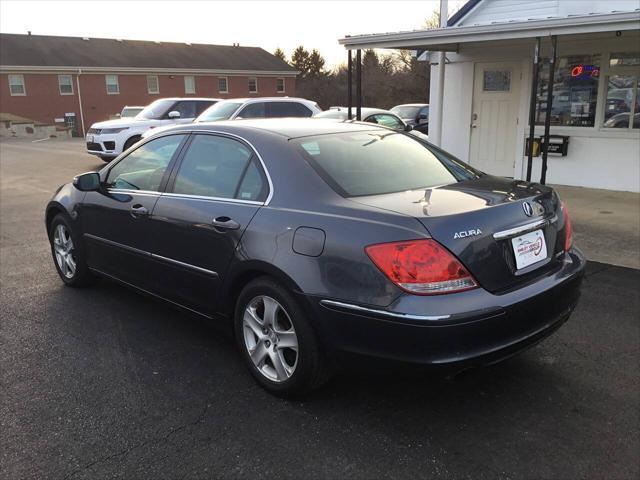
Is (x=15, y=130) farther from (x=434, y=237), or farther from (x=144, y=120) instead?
(x=434, y=237)

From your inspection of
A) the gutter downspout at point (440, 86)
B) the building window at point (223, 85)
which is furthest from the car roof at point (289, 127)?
the building window at point (223, 85)

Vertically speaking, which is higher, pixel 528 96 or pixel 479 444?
pixel 528 96

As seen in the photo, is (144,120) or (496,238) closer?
(496,238)

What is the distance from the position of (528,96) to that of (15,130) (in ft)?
102

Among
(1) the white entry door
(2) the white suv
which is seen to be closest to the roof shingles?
(2) the white suv

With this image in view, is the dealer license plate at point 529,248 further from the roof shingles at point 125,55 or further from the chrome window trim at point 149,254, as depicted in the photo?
the roof shingles at point 125,55

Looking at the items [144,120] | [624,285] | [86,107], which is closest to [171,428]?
[624,285]

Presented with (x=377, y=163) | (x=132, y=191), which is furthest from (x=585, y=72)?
(x=132, y=191)

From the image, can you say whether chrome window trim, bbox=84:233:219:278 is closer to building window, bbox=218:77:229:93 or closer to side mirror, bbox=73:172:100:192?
side mirror, bbox=73:172:100:192

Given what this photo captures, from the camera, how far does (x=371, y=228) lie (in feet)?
9.34

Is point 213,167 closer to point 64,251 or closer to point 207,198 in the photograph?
point 207,198

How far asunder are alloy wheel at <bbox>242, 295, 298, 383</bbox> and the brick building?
127 ft

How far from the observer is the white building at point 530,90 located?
9159 millimetres

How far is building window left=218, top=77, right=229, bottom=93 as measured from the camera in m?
44.1
